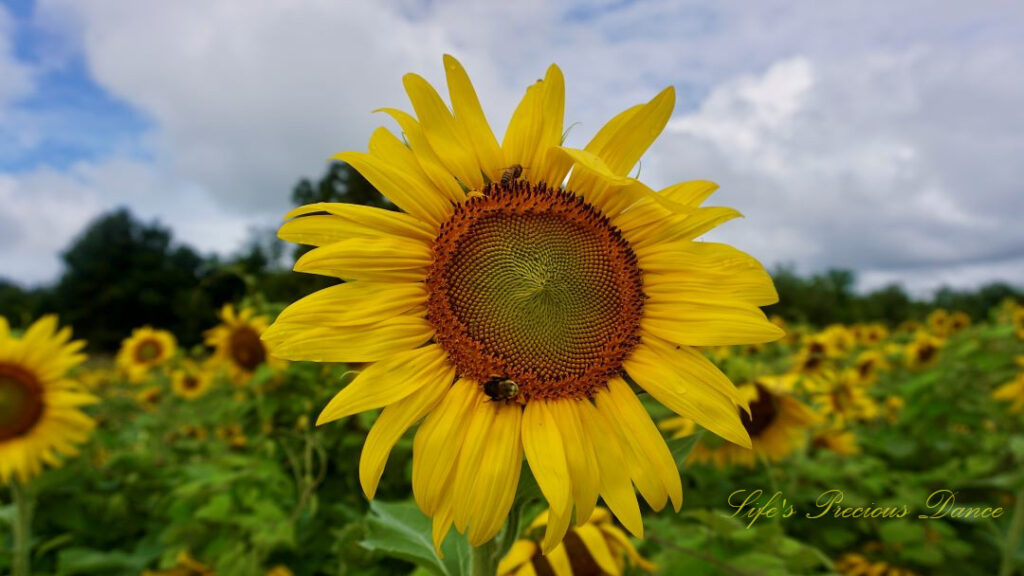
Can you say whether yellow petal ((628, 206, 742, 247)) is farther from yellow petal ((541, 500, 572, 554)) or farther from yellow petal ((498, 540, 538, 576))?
yellow petal ((498, 540, 538, 576))

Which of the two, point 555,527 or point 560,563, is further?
point 560,563

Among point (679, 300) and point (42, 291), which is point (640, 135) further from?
point (42, 291)

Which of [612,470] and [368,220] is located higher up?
[368,220]

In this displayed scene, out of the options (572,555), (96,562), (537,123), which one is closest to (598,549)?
(572,555)

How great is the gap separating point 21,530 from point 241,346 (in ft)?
5.68

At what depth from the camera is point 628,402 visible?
1376 mm

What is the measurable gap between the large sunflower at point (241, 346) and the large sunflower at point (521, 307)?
3567 mm

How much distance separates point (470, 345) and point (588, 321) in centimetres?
28

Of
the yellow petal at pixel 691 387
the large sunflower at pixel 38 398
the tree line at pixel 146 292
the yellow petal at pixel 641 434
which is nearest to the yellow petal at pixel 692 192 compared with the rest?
the yellow petal at pixel 691 387

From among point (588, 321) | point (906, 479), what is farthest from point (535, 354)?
point (906, 479)

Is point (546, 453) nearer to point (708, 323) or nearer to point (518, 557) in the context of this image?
point (708, 323)

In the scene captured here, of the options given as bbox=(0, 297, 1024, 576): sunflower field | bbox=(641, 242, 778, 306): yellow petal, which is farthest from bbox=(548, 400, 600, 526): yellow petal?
bbox=(641, 242, 778, 306): yellow petal

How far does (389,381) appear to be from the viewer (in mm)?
1292

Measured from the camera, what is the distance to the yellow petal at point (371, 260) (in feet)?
4.15
